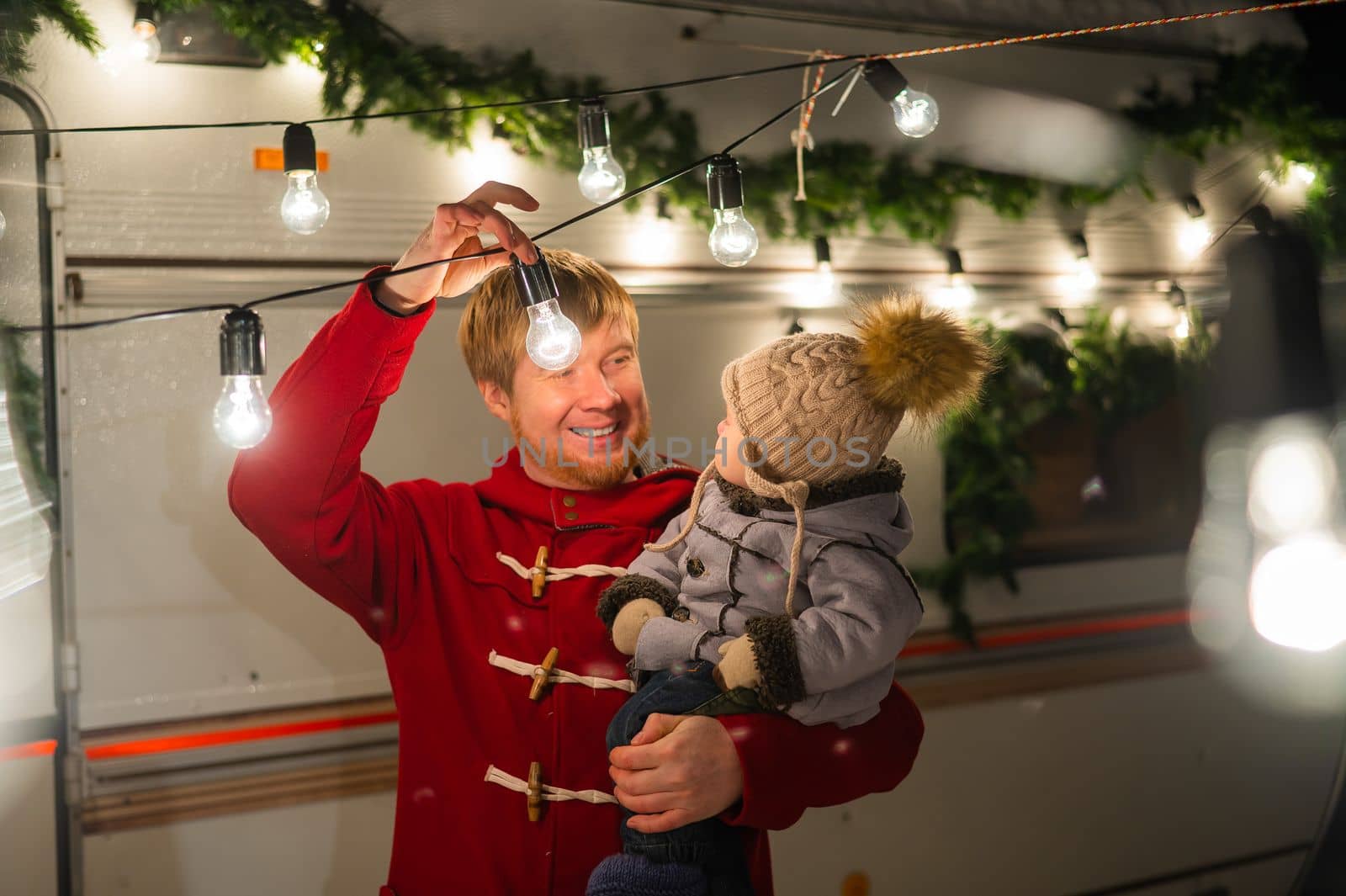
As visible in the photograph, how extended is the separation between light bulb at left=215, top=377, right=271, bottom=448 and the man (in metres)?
0.08

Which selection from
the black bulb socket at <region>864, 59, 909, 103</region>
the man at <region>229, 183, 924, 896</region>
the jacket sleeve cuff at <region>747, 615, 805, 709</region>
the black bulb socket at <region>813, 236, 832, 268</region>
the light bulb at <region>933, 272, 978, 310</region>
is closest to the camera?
the jacket sleeve cuff at <region>747, 615, 805, 709</region>

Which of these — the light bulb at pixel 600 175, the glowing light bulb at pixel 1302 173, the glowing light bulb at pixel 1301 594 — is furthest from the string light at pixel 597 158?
the glowing light bulb at pixel 1301 594

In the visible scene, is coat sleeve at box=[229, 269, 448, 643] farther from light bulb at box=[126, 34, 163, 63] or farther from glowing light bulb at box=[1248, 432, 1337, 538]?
glowing light bulb at box=[1248, 432, 1337, 538]

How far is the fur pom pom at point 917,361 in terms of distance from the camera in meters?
1.70

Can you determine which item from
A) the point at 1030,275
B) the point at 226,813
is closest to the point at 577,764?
the point at 226,813

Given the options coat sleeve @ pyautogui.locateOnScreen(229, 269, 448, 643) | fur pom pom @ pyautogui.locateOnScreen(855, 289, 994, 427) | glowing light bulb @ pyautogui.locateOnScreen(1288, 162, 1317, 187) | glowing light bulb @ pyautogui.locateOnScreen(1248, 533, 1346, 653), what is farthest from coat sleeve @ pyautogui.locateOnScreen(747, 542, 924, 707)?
glowing light bulb @ pyautogui.locateOnScreen(1288, 162, 1317, 187)

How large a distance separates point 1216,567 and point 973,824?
1130 millimetres

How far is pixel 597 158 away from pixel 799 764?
124cm

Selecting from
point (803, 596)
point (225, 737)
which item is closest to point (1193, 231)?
point (803, 596)

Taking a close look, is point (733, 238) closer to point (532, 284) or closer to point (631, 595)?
point (532, 284)

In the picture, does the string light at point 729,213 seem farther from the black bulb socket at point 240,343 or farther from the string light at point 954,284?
the string light at point 954,284

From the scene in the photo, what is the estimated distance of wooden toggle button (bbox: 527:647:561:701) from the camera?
1.91 m

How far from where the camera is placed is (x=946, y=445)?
9.71ft

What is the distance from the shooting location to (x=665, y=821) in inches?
65.8
